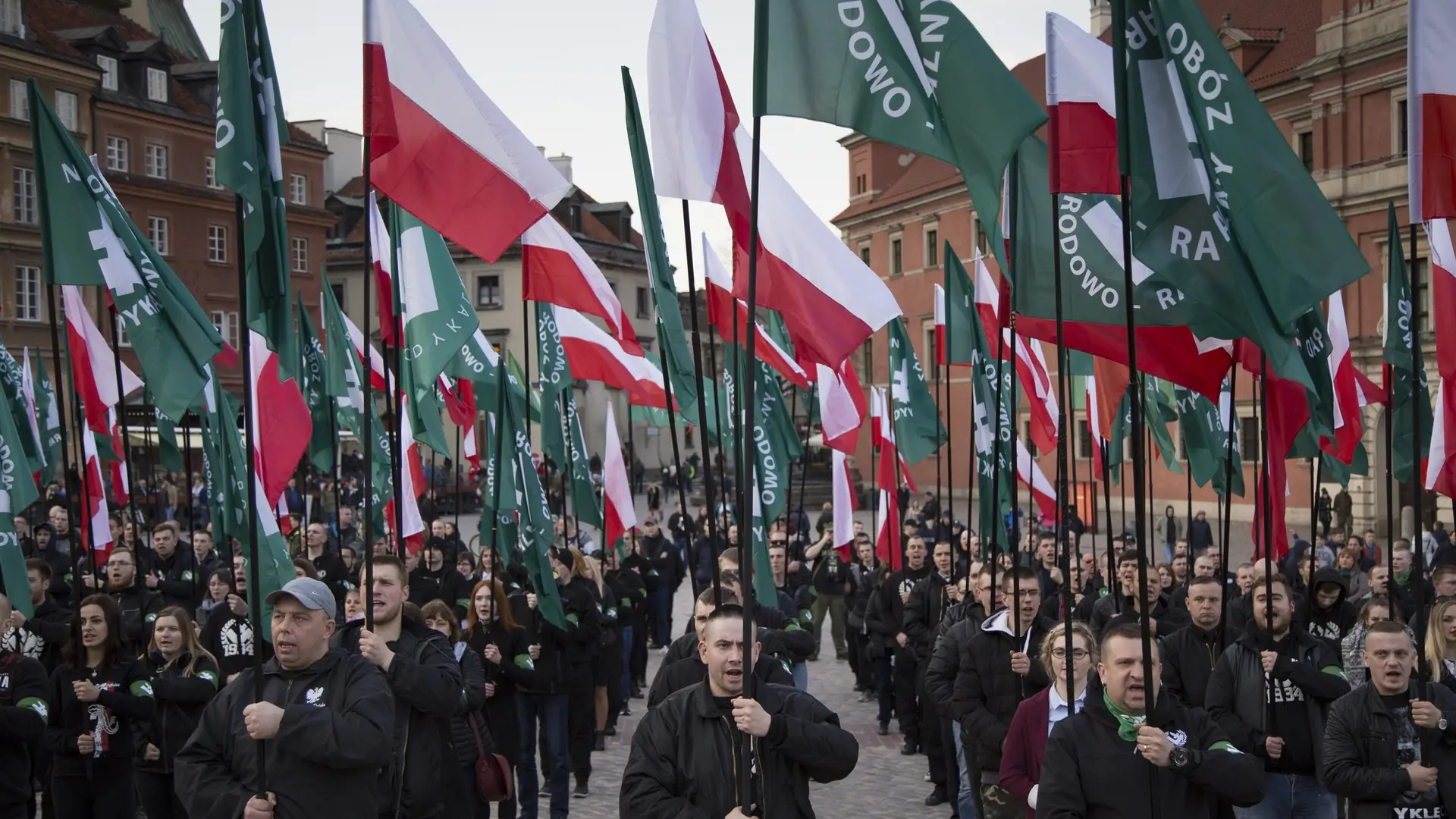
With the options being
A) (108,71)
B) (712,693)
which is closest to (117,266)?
(712,693)

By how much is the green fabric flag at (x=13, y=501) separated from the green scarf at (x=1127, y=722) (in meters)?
7.49

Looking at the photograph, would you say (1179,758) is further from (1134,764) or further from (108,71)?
(108,71)

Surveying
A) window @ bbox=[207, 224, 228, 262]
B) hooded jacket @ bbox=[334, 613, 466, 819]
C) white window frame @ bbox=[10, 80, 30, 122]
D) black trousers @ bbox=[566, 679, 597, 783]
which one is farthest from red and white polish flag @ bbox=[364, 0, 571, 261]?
window @ bbox=[207, 224, 228, 262]

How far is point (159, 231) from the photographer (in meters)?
58.5

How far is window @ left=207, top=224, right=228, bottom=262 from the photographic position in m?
60.9

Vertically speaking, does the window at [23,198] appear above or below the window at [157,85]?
below

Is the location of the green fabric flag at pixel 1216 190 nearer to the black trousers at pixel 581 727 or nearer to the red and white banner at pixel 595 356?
the black trousers at pixel 581 727

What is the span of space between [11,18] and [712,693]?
52193 mm

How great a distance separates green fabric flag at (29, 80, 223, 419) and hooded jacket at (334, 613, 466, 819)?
275 cm

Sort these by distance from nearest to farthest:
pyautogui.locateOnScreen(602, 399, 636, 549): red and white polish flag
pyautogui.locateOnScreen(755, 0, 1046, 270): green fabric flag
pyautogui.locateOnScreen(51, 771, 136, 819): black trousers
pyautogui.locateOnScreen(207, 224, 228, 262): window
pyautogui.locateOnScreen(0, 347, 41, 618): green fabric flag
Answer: pyautogui.locateOnScreen(755, 0, 1046, 270): green fabric flag → pyautogui.locateOnScreen(51, 771, 136, 819): black trousers → pyautogui.locateOnScreen(0, 347, 41, 618): green fabric flag → pyautogui.locateOnScreen(602, 399, 636, 549): red and white polish flag → pyautogui.locateOnScreen(207, 224, 228, 262): window

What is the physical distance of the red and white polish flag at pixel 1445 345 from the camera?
390 inches

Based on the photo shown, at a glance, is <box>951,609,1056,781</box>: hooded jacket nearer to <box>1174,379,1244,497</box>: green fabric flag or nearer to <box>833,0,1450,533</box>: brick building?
<box>1174,379,1244,497</box>: green fabric flag

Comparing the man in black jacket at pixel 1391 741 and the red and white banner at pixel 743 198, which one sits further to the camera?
the red and white banner at pixel 743 198

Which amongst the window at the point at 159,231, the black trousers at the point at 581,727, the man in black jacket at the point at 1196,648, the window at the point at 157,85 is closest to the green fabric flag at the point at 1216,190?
the man in black jacket at the point at 1196,648
